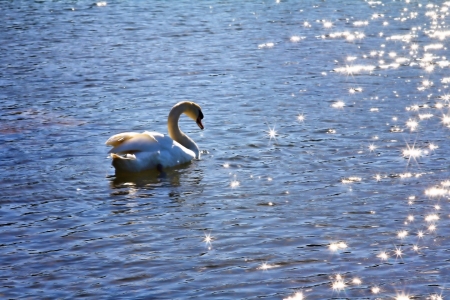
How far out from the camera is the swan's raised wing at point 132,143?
12.3 meters

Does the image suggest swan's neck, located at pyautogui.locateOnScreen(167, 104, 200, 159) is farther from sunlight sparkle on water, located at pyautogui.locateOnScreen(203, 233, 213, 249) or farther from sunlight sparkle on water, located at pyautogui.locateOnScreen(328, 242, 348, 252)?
sunlight sparkle on water, located at pyautogui.locateOnScreen(328, 242, 348, 252)

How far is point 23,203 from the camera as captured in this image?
429 inches

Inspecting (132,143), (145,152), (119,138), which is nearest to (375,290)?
(145,152)

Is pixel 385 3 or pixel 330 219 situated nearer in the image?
pixel 330 219

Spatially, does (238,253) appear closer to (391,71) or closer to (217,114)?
(217,114)

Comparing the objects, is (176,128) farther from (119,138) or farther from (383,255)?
(383,255)

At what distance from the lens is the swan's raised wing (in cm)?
1230

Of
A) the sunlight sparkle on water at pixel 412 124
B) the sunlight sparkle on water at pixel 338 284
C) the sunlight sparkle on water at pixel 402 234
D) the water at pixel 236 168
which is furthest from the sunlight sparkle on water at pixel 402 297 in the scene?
the sunlight sparkle on water at pixel 412 124

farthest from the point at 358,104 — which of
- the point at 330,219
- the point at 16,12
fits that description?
the point at 16,12

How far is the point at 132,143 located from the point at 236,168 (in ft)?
4.88

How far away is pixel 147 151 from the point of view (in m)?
12.3

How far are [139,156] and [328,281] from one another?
4620 mm

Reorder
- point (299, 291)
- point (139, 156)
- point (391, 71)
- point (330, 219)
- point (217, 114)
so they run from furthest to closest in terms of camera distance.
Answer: point (391, 71) < point (217, 114) < point (139, 156) < point (330, 219) < point (299, 291)

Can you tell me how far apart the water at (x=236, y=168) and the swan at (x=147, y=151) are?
18 centimetres
